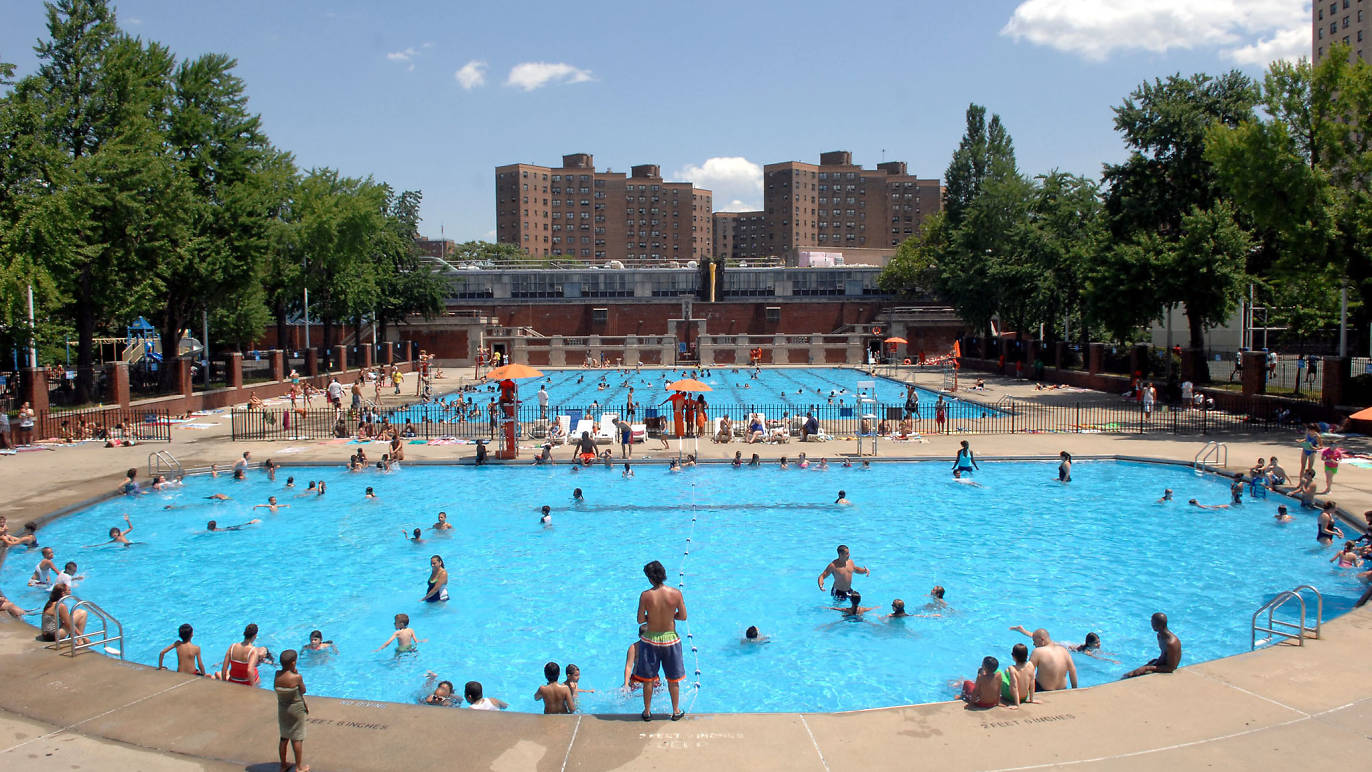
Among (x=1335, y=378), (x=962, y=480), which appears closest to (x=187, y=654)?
(x=962, y=480)

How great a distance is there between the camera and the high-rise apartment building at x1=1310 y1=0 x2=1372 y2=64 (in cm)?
10225

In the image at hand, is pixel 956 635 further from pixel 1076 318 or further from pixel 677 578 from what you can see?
pixel 1076 318

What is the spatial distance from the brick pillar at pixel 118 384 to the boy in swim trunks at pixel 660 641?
32.6 m

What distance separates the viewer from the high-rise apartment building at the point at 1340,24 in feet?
335

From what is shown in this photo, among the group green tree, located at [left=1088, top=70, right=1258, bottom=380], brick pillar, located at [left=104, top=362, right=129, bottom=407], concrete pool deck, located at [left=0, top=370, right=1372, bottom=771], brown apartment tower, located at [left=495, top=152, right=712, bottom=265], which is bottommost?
concrete pool deck, located at [left=0, top=370, right=1372, bottom=771]

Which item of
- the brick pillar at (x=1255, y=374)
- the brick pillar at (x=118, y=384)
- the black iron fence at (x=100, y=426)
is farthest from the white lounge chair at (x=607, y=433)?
the brick pillar at (x=1255, y=374)

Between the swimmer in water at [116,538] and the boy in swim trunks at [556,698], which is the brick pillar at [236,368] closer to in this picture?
the swimmer in water at [116,538]

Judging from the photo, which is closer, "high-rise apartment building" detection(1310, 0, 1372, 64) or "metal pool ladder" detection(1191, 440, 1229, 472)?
"metal pool ladder" detection(1191, 440, 1229, 472)

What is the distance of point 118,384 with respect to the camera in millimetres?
33406

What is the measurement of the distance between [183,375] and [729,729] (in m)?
36.9

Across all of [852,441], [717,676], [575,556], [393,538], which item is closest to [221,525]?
[393,538]

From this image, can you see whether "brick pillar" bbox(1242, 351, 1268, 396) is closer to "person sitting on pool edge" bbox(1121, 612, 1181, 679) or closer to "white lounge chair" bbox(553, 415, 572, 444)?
"white lounge chair" bbox(553, 415, 572, 444)

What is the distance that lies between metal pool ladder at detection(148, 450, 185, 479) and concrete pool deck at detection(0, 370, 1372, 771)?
1531 centimetres

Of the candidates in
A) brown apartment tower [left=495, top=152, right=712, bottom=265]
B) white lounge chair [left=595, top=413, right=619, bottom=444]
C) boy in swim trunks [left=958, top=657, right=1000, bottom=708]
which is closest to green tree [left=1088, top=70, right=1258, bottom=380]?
white lounge chair [left=595, top=413, right=619, bottom=444]
